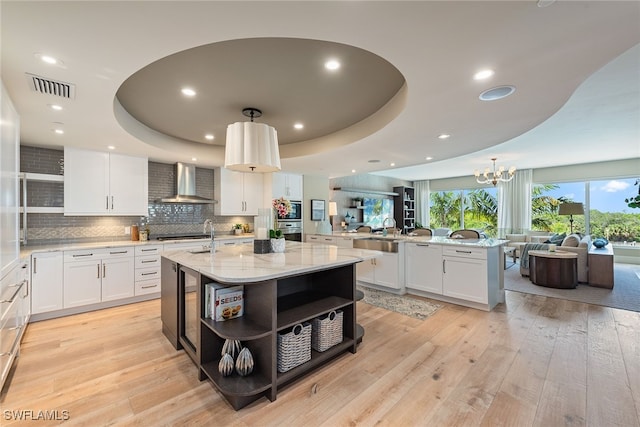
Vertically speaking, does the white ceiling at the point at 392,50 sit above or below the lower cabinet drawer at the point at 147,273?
above

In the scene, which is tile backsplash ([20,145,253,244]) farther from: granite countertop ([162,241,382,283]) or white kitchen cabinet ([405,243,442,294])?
white kitchen cabinet ([405,243,442,294])

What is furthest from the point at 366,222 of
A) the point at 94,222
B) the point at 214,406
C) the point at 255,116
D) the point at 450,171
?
the point at 214,406

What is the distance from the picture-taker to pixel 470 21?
139 centimetres

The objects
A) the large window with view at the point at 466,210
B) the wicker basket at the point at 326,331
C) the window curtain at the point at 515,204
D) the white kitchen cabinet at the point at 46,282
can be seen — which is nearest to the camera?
the wicker basket at the point at 326,331

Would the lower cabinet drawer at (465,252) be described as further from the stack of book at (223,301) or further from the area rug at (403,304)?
the stack of book at (223,301)

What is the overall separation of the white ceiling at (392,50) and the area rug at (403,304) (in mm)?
2230

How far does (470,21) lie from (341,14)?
67cm

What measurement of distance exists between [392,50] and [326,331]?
215 cm

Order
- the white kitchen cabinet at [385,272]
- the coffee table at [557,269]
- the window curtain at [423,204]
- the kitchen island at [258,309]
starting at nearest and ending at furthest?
1. the kitchen island at [258,309]
2. the white kitchen cabinet at [385,272]
3. the coffee table at [557,269]
4. the window curtain at [423,204]

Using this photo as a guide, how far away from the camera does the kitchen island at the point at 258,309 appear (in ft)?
5.96

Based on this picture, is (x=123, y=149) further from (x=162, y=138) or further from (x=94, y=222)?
(x=94, y=222)

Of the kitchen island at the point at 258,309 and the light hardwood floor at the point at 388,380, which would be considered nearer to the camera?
the light hardwood floor at the point at 388,380

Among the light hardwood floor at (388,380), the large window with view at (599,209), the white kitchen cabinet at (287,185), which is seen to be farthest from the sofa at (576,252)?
the white kitchen cabinet at (287,185)

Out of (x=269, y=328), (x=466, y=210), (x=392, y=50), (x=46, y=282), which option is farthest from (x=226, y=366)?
(x=466, y=210)
